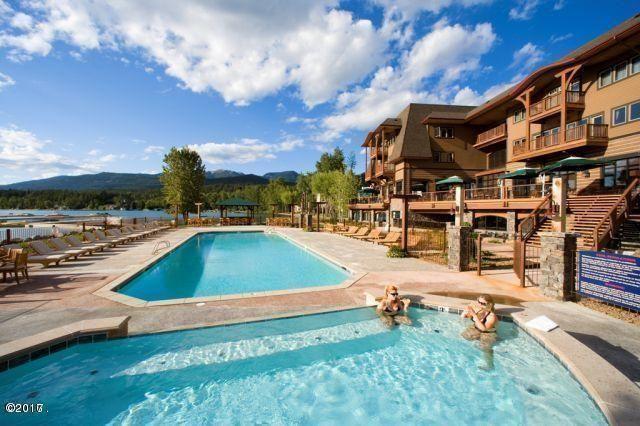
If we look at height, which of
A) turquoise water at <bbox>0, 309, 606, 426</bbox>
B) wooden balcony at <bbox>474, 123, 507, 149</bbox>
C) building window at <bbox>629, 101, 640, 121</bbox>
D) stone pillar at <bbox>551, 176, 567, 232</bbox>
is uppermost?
wooden balcony at <bbox>474, 123, 507, 149</bbox>

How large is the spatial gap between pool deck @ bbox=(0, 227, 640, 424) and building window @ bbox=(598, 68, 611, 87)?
15901 millimetres

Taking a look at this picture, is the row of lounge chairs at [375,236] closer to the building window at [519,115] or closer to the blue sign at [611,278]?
the blue sign at [611,278]

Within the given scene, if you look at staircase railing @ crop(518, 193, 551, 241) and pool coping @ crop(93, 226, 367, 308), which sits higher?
staircase railing @ crop(518, 193, 551, 241)

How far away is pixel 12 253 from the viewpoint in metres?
10.2

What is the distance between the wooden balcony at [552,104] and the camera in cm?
1893

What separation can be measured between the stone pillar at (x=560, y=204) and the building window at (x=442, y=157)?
2312 cm

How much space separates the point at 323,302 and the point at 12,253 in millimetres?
10980

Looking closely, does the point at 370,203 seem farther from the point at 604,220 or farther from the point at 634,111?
the point at 604,220

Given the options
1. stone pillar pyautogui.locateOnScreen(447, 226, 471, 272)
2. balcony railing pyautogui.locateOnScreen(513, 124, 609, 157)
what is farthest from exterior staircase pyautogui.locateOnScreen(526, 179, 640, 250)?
balcony railing pyautogui.locateOnScreen(513, 124, 609, 157)

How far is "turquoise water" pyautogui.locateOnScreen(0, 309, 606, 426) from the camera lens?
14.1 feet

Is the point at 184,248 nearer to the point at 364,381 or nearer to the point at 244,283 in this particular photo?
the point at 244,283

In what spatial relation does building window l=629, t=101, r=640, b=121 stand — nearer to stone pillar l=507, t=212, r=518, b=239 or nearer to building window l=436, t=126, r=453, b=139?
stone pillar l=507, t=212, r=518, b=239

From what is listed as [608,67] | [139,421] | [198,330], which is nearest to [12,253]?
[198,330]

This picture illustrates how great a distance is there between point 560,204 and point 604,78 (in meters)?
15.3
